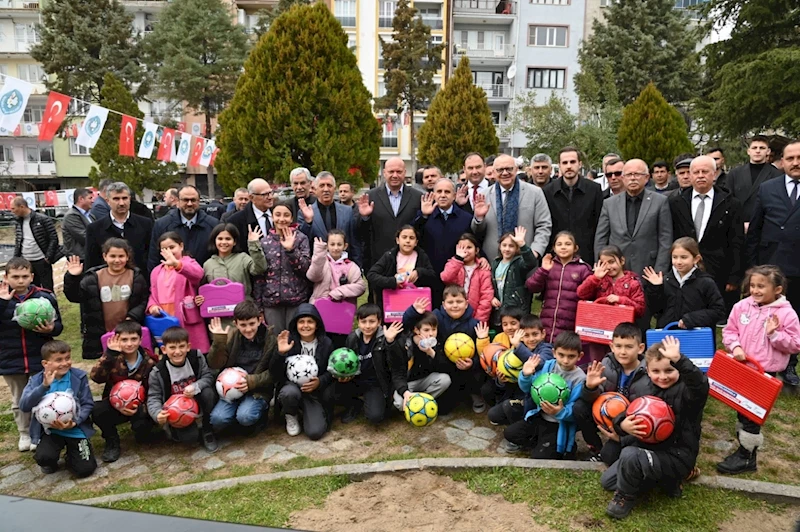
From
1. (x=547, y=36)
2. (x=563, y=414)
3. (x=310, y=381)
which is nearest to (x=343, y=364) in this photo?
(x=310, y=381)

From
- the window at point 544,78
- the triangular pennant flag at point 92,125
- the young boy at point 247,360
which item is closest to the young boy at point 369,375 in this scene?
the young boy at point 247,360

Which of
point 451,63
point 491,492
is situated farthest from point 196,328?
point 451,63

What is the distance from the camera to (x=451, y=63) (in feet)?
123

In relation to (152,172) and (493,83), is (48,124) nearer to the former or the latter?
(152,172)

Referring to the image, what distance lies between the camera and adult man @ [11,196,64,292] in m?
8.63

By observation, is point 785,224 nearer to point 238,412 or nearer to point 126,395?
point 238,412

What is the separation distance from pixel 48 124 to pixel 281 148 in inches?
194

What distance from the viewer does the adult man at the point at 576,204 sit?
644 centimetres

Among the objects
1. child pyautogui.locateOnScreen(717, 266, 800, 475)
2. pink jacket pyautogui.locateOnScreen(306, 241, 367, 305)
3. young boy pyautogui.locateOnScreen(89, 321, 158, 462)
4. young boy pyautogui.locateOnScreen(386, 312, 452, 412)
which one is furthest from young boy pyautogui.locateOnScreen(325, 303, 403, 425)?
child pyautogui.locateOnScreen(717, 266, 800, 475)

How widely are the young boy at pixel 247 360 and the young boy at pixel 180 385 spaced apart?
0.11m

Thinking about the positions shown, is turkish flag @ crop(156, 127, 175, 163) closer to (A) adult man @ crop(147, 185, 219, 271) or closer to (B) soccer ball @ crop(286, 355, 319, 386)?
(A) adult man @ crop(147, 185, 219, 271)

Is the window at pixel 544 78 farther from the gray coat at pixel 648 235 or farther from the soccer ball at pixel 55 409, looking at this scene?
the soccer ball at pixel 55 409

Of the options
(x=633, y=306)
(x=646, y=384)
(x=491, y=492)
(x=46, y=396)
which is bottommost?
(x=491, y=492)

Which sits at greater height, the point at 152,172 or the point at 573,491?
the point at 152,172
